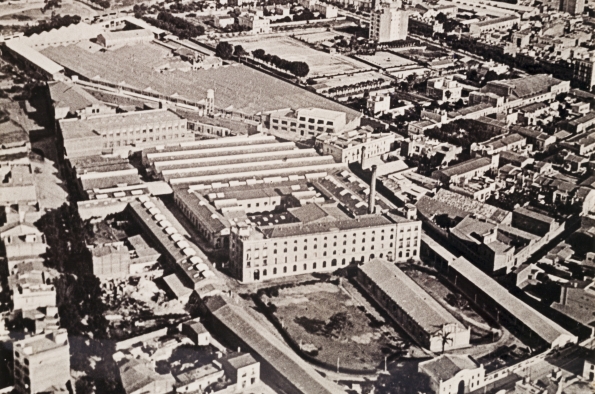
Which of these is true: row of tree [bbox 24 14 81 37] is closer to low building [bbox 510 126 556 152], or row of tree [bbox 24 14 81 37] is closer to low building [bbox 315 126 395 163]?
low building [bbox 315 126 395 163]

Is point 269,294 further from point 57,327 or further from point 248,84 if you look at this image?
point 248,84

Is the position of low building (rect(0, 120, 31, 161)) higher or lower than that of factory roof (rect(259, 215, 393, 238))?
lower

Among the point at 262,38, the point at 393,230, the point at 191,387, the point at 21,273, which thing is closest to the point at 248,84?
the point at 262,38

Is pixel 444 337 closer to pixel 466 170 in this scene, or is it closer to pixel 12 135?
pixel 466 170

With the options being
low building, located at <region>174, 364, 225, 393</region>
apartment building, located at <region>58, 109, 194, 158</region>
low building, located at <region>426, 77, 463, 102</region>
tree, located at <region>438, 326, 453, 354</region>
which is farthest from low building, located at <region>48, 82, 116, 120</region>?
tree, located at <region>438, 326, 453, 354</region>

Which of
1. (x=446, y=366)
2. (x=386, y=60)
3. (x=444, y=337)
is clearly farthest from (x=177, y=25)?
(x=446, y=366)

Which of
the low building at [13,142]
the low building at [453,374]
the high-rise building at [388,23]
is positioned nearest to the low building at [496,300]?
the low building at [453,374]
